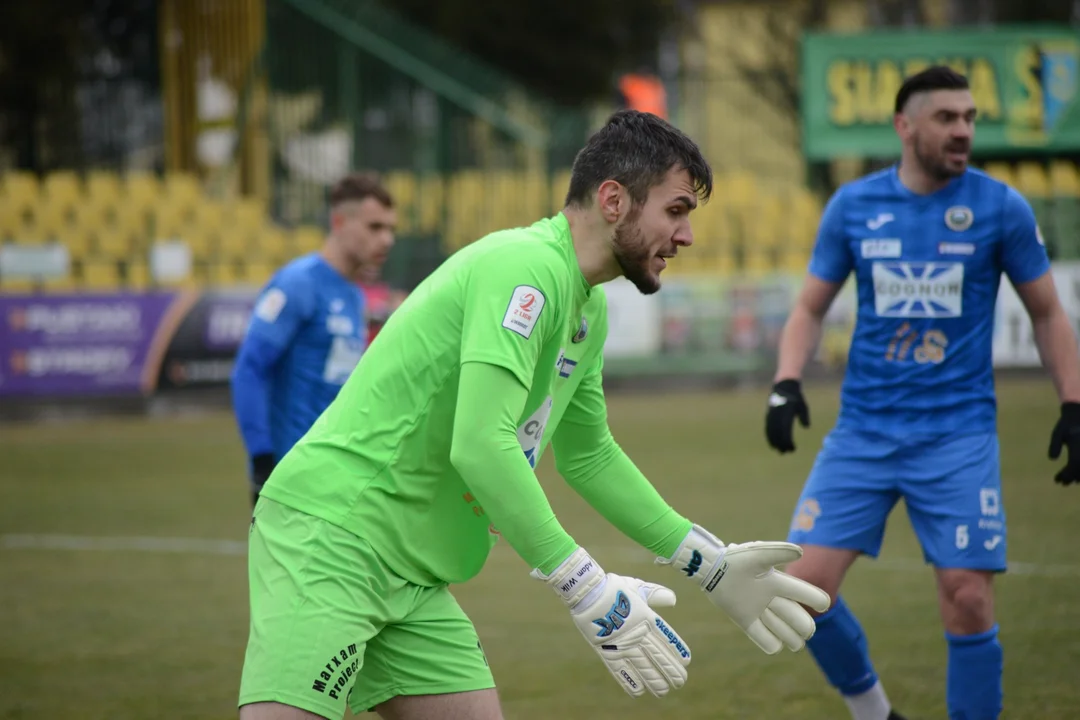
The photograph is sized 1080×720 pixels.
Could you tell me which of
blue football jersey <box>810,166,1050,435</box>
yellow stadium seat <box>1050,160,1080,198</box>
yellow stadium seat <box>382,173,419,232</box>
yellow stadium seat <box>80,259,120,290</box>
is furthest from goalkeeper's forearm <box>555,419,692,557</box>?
yellow stadium seat <box>1050,160,1080,198</box>

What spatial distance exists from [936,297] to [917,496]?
74 centimetres

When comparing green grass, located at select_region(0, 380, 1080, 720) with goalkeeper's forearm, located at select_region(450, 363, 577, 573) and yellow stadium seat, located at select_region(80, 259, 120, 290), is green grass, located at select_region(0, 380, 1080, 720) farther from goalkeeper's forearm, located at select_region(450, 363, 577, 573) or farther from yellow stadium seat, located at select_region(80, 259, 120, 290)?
yellow stadium seat, located at select_region(80, 259, 120, 290)

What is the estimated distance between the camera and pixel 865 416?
5.18 m

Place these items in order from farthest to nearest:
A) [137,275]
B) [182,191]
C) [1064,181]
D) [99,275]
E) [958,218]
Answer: [1064,181] → [182,191] → [137,275] → [99,275] → [958,218]

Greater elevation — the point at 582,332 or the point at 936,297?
the point at 582,332

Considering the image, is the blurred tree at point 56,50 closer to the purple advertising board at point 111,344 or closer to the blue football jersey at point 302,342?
the purple advertising board at point 111,344

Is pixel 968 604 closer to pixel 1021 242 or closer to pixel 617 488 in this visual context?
pixel 1021 242

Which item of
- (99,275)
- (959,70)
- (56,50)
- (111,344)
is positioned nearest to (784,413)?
(111,344)

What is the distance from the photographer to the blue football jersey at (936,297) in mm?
5062

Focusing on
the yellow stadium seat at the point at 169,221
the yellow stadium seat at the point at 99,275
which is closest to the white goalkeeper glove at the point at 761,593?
the yellow stadium seat at the point at 99,275

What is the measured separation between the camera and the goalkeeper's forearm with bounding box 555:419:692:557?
3691mm

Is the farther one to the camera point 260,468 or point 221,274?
point 221,274

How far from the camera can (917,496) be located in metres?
5.02

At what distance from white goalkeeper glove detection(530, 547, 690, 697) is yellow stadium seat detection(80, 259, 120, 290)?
15.8 meters
